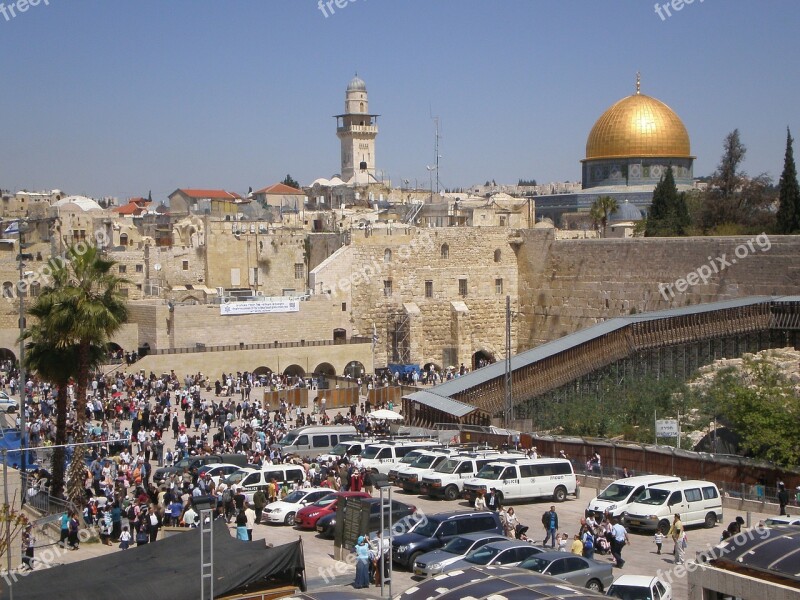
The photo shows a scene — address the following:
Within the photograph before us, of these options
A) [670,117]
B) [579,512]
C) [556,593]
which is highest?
[670,117]

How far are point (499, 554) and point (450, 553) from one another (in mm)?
980

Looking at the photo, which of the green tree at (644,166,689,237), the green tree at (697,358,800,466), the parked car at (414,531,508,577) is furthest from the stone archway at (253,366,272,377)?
the parked car at (414,531,508,577)

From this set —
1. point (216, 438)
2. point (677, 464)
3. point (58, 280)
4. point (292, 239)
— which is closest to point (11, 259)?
point (292, 239)

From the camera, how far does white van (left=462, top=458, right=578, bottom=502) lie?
58.0 feet

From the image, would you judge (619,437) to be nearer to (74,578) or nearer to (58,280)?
(58,280)

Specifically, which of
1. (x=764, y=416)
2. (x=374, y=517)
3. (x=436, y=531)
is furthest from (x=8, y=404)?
(x=764, y=416)

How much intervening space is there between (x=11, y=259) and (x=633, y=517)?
30744mm

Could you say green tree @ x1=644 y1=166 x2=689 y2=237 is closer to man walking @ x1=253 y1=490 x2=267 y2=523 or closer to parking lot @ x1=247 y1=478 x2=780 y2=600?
parking lot @ x1=247 y1=478 x2=780 y2=600

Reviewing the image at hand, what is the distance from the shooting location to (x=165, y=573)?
11680 mm

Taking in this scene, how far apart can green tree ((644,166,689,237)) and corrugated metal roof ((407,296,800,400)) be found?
13480 mm

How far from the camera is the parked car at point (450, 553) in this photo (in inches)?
519

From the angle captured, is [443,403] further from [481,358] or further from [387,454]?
[481,358]

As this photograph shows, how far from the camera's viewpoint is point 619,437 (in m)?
24.6

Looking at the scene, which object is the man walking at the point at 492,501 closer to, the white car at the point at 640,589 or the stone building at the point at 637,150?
the white car at the point at 640,589
